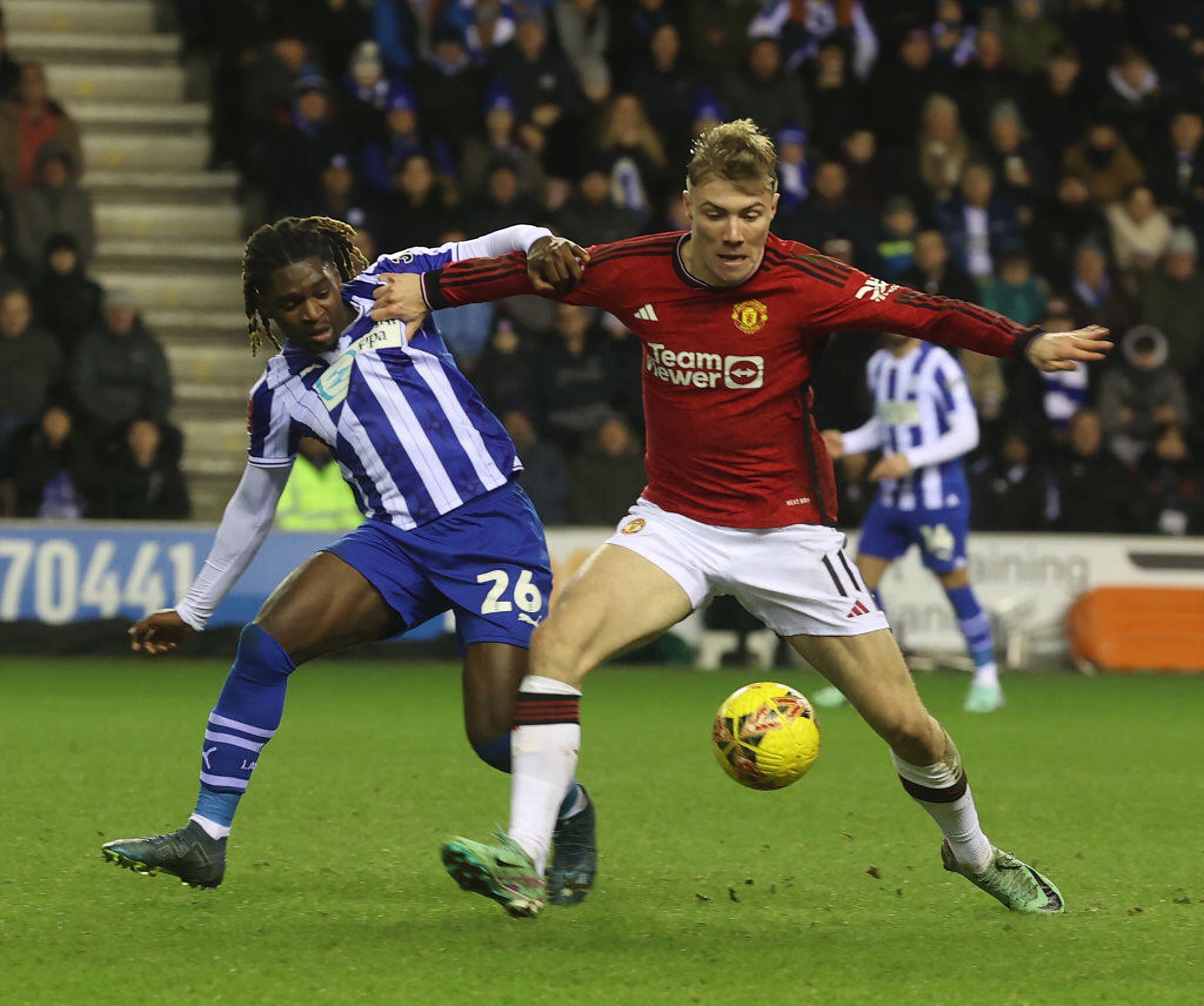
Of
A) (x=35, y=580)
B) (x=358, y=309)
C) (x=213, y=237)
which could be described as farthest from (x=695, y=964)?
(x=213, y=237)

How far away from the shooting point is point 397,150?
1597 cm

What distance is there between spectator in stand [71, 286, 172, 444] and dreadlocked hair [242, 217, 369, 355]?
8.48 m

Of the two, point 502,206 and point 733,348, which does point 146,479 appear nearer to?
point 502,206

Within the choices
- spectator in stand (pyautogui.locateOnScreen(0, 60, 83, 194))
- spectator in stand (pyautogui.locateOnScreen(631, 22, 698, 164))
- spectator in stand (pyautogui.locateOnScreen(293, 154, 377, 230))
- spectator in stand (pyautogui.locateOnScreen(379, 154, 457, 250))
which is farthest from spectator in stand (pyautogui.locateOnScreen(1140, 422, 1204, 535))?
spectator in stand (pyautogui.locateOnScreen(0, 60, 83, 194))

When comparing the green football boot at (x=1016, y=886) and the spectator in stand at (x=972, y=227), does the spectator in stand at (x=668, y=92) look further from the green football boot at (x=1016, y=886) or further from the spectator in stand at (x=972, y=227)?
the green football boot at (x=1016, y=886)

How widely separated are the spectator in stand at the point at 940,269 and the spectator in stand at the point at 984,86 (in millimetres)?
1987

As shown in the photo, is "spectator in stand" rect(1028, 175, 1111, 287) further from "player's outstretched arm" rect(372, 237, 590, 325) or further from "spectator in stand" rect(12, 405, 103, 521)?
"player's outstretched arm" rect(372, 237, 590, 325)

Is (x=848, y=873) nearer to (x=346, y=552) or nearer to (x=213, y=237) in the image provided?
(x=346, y=552)

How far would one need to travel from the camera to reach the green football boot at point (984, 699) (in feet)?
37.5

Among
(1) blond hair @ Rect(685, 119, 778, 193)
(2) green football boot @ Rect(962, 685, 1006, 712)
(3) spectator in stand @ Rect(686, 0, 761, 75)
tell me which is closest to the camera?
(1) blond hair @ Rect(685, 119, 778, 193)

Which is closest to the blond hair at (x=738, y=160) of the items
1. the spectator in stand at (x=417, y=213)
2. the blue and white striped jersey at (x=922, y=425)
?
the blue and white striped jersey at (x=922, y=425)

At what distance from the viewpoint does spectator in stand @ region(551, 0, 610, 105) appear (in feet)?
56.1

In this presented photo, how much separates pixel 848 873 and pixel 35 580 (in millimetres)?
8402

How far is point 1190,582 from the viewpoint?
13930 millimetres
